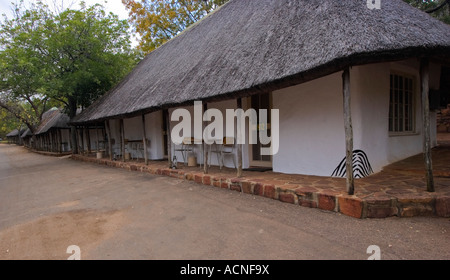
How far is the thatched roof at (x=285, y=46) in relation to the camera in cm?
328

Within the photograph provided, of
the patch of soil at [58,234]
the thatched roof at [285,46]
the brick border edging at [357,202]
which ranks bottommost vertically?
the patch of soil at [58,234]

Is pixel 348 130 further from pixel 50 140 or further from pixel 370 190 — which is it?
pixel 50 140

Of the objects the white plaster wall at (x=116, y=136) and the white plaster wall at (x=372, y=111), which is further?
the white plaster wall at (x=116, y=136)

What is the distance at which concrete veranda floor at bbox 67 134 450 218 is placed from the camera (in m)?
3.23

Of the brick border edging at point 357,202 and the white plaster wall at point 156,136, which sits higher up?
the white plaster wall at point 156,136

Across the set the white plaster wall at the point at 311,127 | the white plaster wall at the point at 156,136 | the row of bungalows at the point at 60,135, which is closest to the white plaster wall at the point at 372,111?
the white plaster wall at the point at 311,127

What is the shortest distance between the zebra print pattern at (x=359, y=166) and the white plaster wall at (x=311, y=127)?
134mm

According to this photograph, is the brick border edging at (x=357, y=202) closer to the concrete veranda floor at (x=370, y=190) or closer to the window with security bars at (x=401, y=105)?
the concrete veranda floor at (x=370, y=190)

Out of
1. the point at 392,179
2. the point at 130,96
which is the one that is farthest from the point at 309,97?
the point at 130,96

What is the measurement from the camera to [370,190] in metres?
3.68

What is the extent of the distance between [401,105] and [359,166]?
8.29ft

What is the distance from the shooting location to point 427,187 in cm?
345

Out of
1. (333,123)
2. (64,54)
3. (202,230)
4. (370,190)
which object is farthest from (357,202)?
(64,54)

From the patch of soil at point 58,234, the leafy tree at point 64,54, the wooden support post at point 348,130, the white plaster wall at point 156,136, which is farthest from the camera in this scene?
the leafy tree at point 64,54
